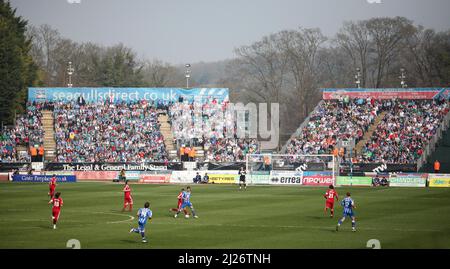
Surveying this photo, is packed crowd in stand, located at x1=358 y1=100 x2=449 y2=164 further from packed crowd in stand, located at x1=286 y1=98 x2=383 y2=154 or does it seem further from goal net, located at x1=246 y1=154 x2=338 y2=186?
goal net, located at x1=246 y1=154 x2=338 y2=186

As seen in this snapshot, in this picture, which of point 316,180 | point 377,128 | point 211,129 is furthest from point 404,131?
point 211,129

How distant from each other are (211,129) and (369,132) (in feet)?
60.5

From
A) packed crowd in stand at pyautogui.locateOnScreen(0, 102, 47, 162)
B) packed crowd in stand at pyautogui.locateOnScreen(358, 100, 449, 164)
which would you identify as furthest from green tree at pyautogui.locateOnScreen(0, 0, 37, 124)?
packed crowd in stand at pyautogui.locateOnScreen(358, 100, 449, 164)

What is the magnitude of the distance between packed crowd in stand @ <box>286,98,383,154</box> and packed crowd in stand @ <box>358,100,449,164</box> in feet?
6.55

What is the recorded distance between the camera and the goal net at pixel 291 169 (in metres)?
71.1

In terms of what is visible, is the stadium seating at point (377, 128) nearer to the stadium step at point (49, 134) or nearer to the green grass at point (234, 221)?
the green grass at point (234, 221)

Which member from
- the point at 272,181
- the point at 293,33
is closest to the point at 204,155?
the point at 272,181

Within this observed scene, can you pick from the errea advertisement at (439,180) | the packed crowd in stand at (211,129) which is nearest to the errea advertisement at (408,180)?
the errea advertisement at (439,180)

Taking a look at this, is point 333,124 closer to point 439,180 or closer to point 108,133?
point 439,180

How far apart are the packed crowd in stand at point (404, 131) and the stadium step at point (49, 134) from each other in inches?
1400

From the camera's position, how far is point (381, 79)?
10938 cm

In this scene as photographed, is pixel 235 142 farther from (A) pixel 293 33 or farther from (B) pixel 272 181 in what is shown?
(A) pixel 293 33

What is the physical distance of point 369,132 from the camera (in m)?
84.3
